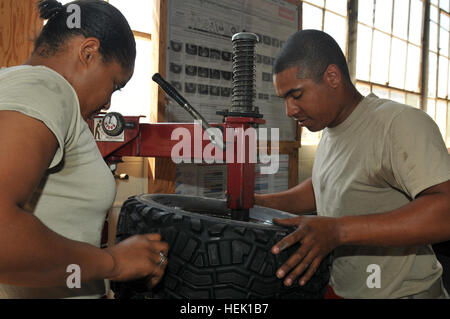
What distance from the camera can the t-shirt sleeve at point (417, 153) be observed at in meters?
0.75

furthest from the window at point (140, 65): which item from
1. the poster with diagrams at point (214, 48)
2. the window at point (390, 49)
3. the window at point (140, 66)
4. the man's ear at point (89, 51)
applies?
the window at point (390, 49)

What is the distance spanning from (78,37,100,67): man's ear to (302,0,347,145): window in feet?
7.89

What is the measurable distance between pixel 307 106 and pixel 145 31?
3.25 feet

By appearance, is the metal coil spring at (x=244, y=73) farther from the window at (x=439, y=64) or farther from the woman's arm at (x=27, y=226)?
the window at (x=439, y=64)

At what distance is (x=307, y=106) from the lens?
1.03 meters

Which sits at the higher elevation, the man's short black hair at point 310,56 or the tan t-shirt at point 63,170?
the man's short black hair at point 310,56

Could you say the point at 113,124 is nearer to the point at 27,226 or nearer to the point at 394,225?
the point at 27,226

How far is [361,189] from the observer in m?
0.90

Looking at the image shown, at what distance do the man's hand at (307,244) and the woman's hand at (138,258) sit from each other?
0.63 ft

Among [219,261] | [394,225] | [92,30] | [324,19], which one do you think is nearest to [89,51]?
[92,30]

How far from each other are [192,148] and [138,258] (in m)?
0.32

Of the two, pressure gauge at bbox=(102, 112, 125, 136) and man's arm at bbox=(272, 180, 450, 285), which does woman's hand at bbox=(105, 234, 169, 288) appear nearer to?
man's arm at bbox=(272, 180, 450, 285)
